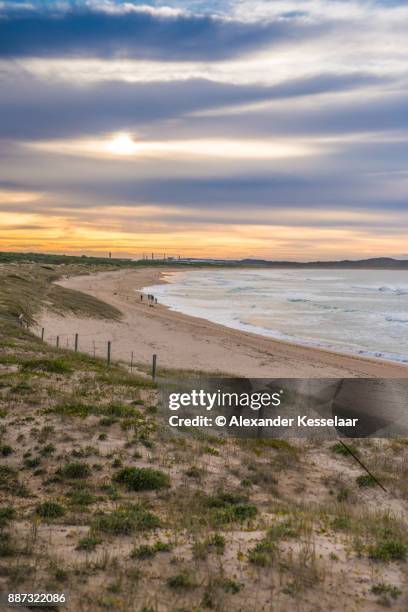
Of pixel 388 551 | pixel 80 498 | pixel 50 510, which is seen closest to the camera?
pixel 388 551

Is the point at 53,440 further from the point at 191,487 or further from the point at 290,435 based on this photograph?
the point at 290,435

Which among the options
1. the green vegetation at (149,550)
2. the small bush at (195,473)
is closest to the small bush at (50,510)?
the green vegetation at (149,550)

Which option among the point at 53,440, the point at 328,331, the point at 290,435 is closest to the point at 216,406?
the point at 290,435

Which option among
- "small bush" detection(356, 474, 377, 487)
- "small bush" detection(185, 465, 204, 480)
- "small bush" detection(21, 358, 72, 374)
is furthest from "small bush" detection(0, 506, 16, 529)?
"small bush" detection(21, 358, 72, 374)

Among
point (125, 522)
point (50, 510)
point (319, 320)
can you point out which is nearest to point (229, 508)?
point (125, 522)

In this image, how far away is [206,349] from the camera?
109 ft

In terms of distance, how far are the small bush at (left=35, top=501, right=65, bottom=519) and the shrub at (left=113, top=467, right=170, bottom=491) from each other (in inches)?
68.5

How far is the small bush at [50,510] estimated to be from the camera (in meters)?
8.74

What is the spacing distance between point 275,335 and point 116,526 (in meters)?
32.6

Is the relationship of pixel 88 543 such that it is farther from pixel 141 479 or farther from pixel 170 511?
pixel 141 479

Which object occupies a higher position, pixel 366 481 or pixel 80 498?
pixel 80 498

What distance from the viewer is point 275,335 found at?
132 feet

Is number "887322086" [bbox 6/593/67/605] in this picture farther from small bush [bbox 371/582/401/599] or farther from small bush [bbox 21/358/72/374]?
small bush [bbox 21/358/72/374]

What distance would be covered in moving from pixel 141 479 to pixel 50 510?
2142mm
